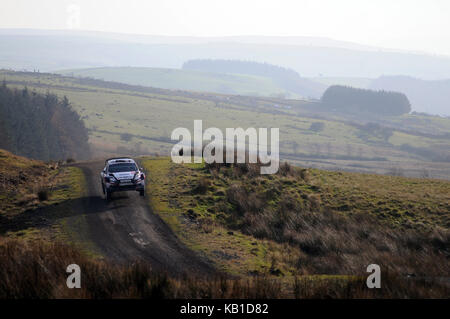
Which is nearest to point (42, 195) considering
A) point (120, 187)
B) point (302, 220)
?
point (120, 187)

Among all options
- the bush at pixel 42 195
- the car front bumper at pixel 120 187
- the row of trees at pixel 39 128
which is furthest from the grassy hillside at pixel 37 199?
the row of trees at pixel 39 128

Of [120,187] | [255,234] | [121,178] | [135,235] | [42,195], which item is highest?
[121,178]

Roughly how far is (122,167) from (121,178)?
1.20m

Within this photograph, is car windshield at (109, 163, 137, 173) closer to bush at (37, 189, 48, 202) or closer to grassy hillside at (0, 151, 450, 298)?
grassy hillside at (0, 151, 450, 298)

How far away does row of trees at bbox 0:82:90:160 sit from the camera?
7586 centimetres

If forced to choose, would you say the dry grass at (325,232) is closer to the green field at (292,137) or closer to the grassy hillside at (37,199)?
the grassy hillside at (37,199)

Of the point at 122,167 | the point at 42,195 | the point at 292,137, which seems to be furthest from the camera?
the point at 292,137

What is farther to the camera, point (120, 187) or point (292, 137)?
point (292, 137)

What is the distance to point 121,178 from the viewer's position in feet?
77.4

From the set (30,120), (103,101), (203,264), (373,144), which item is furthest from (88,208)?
(103,101)

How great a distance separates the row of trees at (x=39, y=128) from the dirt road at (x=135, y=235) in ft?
164

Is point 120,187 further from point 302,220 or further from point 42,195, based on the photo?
point 302,220

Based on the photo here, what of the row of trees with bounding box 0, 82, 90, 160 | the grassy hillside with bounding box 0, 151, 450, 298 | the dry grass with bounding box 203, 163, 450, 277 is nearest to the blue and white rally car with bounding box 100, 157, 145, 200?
the grassy hillside with bounding box 0, 151, 450, 298
